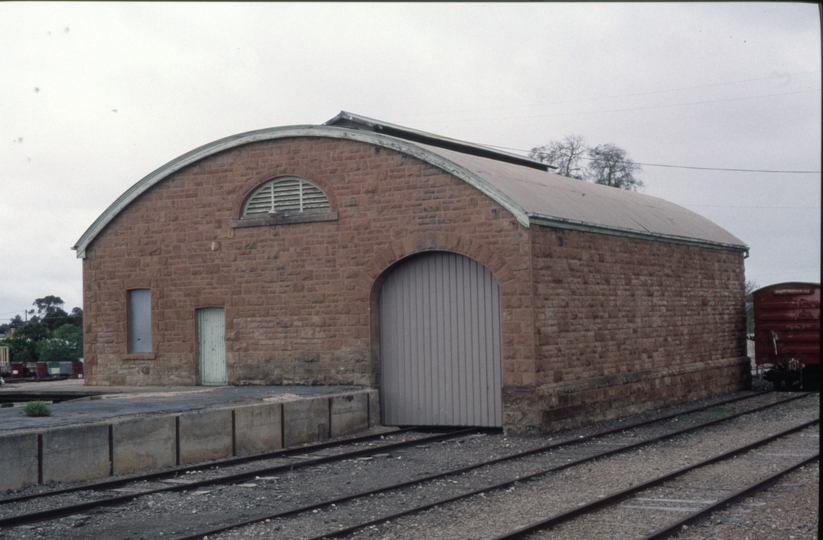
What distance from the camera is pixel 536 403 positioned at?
15.1m

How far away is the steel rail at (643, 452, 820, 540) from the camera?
7938mm

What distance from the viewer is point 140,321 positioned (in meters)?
18.9

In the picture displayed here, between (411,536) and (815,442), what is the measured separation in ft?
26.5

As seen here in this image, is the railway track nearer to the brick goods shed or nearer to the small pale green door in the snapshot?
the brick goods shed

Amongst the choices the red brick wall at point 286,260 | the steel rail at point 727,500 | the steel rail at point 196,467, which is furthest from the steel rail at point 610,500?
the steel rail at point 196,467

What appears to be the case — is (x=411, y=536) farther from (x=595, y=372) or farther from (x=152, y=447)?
(x=595, y=372)

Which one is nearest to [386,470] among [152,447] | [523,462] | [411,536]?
[523,462]

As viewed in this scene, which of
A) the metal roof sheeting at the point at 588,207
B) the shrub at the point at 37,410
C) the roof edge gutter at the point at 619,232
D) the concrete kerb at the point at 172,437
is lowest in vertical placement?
the concrete kerb at the point at 172,437

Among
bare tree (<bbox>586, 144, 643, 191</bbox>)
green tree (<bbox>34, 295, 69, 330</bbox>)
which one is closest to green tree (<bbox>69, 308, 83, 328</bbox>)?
green tree (<bbox>34, 295, 69, 330</bbox>)

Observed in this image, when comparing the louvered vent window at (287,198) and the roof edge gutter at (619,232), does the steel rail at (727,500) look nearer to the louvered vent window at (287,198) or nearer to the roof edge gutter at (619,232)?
the roof edge gutter at (619,232)

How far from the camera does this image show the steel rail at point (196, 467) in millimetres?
10195

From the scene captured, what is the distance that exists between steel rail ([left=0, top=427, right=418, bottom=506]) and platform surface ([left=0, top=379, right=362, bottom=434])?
97 centimetres

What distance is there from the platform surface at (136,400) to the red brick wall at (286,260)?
0.67m

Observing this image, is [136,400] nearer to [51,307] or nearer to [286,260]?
[286,260]
